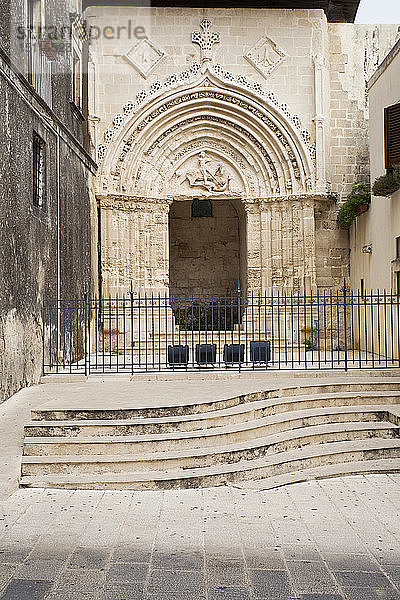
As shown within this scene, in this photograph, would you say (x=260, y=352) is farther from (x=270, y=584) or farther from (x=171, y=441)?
(x=270, y=584)

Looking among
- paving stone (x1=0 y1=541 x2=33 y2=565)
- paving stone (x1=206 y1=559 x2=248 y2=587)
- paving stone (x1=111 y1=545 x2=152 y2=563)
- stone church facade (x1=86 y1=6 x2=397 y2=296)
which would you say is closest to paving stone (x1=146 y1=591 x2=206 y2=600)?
paving stone (x1=206 y1=559 x2=248 y2=587)

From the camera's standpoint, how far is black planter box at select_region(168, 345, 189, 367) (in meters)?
11.3

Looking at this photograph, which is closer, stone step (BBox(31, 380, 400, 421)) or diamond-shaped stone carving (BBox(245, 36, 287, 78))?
stone step (BBox(31, 380, 400, 421))

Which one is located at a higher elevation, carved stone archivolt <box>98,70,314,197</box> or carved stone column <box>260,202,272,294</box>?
carved stone archivolt <box>98,70,314,197</box>

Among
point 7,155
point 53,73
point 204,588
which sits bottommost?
point 204,588

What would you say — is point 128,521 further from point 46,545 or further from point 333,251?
point 333,251

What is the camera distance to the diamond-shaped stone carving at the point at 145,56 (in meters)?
15.9

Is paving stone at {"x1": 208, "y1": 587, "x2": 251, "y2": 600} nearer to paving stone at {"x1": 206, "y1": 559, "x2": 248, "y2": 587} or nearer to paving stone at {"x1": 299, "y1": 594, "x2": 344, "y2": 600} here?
paving stone at {"x1": 206, "y1": 559, "x2": 248, "y2": 587}

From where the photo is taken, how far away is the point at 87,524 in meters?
5.43

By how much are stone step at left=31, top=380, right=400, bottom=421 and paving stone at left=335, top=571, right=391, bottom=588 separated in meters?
3.40

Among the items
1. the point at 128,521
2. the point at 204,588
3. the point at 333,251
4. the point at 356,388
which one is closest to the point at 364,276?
the point at 333,251

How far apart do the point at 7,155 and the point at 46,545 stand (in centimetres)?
618

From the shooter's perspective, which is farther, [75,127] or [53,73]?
[75,127]

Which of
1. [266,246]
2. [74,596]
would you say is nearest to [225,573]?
[74,596]
